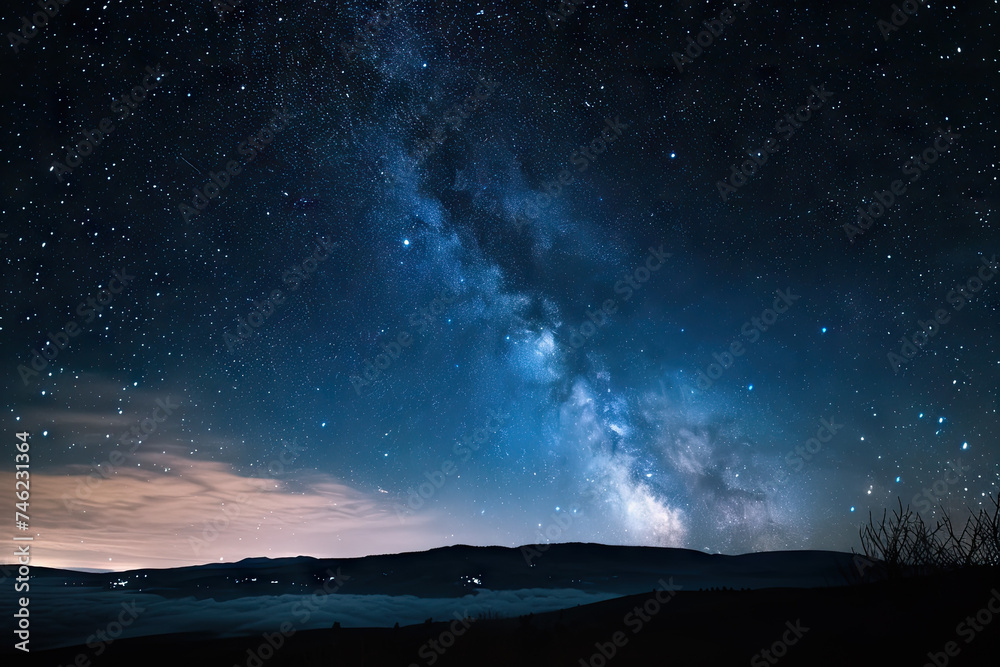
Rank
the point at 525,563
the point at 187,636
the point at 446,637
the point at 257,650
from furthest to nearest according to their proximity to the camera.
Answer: the point at 525,563
the point at 187,636
the point at 257,650
the point at 446,637

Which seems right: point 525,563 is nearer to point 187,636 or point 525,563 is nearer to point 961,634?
point 187,636

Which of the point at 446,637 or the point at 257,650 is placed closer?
the point at 446,637

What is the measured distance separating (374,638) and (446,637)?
127 centimetres

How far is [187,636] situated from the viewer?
336 inches

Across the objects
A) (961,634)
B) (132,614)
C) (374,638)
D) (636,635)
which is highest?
(961,634)

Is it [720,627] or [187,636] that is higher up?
[720,627]

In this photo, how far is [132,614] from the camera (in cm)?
1117

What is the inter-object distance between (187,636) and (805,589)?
1000 centimetres

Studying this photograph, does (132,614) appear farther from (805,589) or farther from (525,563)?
(805,589)

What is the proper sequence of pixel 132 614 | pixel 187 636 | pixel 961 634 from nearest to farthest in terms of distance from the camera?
pixel 961 634 < pixel 187 636 < pixel 132 614

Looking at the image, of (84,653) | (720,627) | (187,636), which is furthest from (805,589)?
(84,653)

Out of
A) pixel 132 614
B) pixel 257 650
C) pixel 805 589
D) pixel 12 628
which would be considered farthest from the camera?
pixel 132 614

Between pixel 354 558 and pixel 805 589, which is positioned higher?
pixel 805 589

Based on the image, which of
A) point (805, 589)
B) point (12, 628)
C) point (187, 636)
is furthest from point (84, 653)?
point (805, 589)
